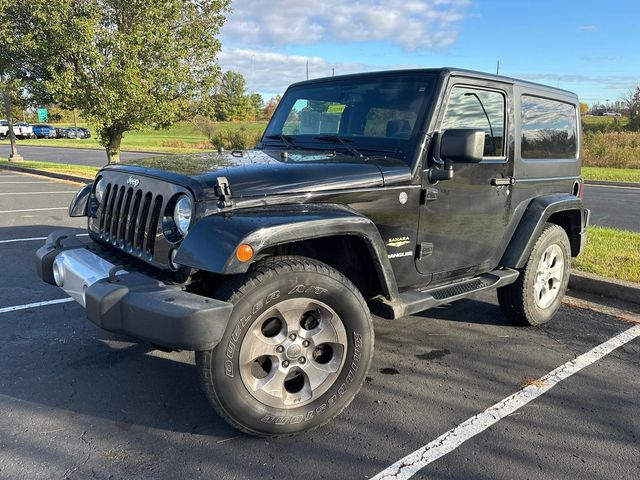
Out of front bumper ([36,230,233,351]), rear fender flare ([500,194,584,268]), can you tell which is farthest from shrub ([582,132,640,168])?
front bumper ([36,230,233,351])

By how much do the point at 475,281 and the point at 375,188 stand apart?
1.24 m

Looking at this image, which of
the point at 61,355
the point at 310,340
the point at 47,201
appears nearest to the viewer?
the point at 310,340

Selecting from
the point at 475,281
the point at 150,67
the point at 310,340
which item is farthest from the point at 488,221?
the point at 150,67

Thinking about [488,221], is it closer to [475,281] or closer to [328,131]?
[475,281]

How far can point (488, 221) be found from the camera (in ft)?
12.7

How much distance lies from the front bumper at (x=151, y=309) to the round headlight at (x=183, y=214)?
0.30m

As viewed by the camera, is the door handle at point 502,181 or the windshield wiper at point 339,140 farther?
the door handle at point 502,181

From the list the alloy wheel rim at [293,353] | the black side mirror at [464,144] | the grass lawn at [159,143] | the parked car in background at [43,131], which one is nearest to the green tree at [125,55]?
the black side mirror at [464,144]

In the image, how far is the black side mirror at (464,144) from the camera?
10.3 ft

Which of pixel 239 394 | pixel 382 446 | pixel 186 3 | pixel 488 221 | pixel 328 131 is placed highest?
pixel 186 3

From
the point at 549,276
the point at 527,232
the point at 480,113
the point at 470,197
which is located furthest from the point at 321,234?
the point at 549,276

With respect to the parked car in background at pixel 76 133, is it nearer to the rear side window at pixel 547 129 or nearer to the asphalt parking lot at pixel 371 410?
the asphalt parking lot at pixel 371 410

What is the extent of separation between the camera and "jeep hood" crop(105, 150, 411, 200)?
280 cm

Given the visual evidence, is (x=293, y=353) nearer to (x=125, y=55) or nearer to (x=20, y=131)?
(x=125, y=55)
